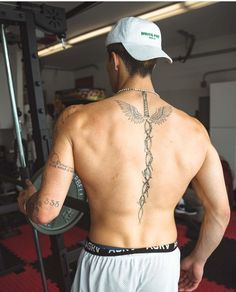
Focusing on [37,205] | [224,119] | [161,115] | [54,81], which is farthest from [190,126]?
[54,81]

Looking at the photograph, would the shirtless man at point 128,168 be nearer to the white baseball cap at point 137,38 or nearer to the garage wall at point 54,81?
the white baseball cap at point 137,38

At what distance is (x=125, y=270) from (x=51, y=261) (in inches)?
84.0

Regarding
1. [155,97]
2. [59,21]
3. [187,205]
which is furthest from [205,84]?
[155,97]

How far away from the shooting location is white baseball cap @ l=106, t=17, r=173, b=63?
1130 mm

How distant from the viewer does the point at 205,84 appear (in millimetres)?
6145

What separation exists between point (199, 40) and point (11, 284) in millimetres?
5618

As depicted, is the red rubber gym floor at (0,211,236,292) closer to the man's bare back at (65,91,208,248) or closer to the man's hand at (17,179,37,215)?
the man's hand at (17,179,37,215)

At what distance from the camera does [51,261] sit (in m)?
3.05

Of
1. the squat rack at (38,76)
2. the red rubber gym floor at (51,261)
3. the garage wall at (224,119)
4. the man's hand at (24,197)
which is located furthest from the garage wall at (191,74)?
the man's hand at (24,197)

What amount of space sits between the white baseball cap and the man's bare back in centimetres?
16

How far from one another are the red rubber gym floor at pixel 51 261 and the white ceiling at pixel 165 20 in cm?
315

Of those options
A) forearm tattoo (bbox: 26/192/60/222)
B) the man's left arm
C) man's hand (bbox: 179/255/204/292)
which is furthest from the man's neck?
Answer: man's hand (bbox: 179/255/204/292)

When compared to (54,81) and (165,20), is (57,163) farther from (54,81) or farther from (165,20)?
(54,81)

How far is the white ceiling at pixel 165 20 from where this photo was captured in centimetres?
428
